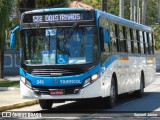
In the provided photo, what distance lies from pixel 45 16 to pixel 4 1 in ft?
48.2

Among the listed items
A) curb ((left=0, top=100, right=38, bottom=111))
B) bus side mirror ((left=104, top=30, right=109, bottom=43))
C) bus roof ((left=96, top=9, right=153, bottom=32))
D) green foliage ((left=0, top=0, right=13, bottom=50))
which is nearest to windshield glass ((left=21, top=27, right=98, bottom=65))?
bus side mirror ((left=104, top=30, right=109, bottom=43))

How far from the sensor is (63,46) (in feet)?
48.0

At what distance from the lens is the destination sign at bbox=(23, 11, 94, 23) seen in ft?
48.6

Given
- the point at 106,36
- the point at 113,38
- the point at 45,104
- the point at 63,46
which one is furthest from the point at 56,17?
the point at 45,104

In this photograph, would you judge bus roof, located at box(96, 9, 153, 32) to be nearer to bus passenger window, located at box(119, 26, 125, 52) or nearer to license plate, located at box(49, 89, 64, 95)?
bus passenger window, located at box(119, 26, 125, 52)

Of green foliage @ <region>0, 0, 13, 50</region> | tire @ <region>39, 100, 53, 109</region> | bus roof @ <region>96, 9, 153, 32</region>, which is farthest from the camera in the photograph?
green foliage @ <region>0, 0, 13, 50</region>

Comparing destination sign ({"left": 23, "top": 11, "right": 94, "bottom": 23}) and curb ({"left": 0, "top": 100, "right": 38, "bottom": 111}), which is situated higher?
destination sign ({"left": 23, "top": 11, "right": 94, "bottom": 23})

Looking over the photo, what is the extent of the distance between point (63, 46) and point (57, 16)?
993mm

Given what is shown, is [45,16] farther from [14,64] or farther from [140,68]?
[14,64]

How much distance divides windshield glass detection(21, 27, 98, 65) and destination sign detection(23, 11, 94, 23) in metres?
0.30

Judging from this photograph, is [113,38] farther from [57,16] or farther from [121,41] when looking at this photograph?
[57,16]

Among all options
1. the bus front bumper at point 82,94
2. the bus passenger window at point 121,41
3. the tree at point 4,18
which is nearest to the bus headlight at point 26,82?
the bus front bumper at point 82,94

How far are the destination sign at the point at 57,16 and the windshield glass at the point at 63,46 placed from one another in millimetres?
295

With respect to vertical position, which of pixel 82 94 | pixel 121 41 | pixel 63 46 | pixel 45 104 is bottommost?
pixel 45 104
